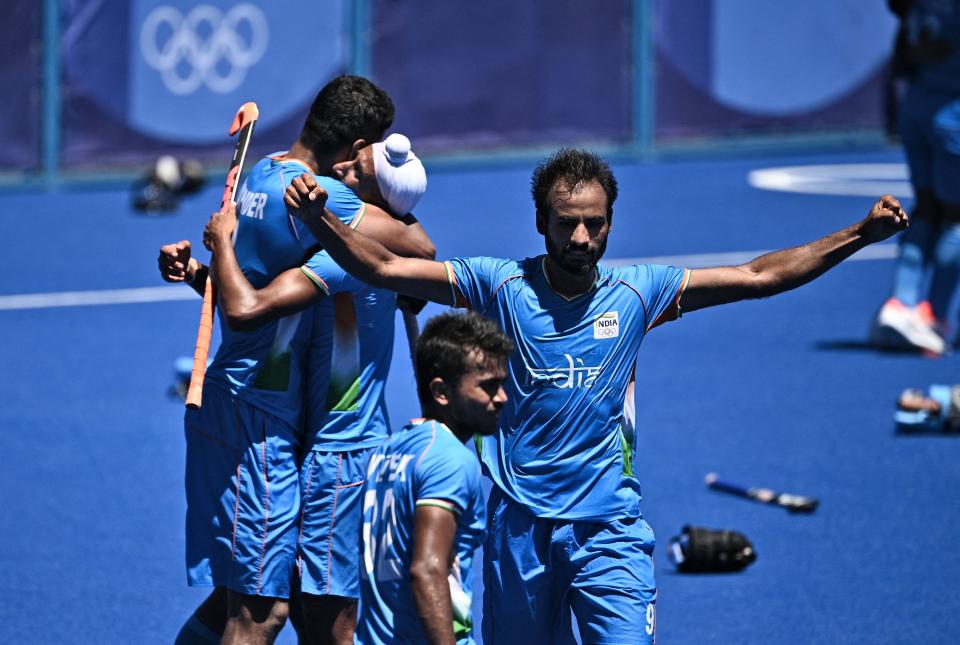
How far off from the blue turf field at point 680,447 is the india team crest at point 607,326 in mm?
919

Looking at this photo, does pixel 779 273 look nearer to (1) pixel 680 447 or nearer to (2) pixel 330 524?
(2) pixel 330 524

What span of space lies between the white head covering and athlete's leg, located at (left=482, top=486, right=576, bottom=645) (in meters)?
1.04

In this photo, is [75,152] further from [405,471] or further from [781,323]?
[405,471]

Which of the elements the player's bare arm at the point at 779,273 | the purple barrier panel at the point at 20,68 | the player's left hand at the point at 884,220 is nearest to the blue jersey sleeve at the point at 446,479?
the player's bare arm at the point at 779,273

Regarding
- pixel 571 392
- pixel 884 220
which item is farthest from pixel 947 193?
pixel 571 392

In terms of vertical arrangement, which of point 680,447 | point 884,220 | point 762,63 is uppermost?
point 884,220

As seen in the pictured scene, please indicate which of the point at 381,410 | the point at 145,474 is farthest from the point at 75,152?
the point at 381,410

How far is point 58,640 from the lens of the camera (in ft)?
23.3

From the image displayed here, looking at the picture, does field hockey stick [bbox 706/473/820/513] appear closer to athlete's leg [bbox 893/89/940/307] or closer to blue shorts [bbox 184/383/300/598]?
athlete's leg [bbox 893/89/940/307]

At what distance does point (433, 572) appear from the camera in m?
4.17

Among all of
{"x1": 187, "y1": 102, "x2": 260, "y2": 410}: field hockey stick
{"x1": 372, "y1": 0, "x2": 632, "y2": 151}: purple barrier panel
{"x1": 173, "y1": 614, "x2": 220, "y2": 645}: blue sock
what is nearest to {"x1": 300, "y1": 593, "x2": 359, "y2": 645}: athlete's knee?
{"x1": 173, "y1": 614, "x2": 220, "y2": 645}: blue sock

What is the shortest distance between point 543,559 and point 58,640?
2943 millimetres

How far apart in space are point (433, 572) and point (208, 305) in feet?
5.33

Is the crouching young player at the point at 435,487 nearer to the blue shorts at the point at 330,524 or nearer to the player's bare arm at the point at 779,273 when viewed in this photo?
the blue shorts at the point at 330,524
